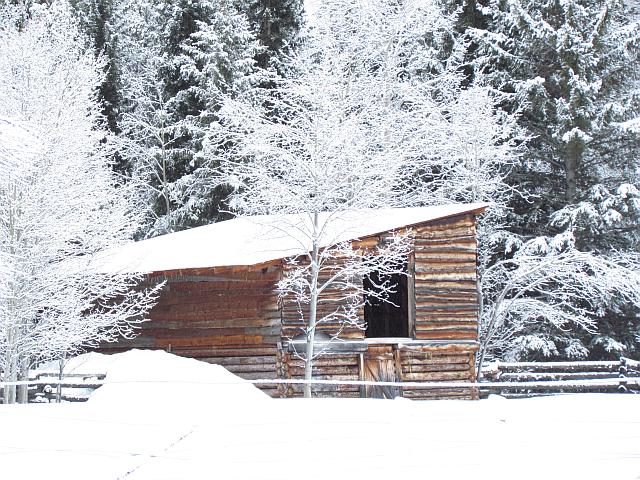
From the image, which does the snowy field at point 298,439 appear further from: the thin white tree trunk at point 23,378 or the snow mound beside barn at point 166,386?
the thin white tree trunk at point 23,378

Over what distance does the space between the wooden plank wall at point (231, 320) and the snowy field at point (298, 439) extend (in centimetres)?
532

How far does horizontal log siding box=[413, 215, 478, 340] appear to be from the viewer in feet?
58.2

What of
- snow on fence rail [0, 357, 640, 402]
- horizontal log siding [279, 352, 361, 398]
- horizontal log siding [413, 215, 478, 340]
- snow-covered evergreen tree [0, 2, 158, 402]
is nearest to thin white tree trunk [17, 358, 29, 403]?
snow-covered evergreen tree [0, 2, 158, 402]

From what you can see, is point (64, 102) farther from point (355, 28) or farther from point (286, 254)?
point (355, 28)

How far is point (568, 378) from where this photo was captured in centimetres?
2244

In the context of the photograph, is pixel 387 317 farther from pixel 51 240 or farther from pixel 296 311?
pixel 51 240

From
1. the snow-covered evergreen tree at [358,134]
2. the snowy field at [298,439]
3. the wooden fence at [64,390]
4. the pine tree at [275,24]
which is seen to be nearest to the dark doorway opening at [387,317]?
the snow-covered evergreen tree at [358,134]

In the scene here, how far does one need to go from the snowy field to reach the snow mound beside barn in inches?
1.9

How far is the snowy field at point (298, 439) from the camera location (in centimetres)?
661

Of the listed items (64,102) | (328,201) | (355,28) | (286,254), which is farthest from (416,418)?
(355,28)

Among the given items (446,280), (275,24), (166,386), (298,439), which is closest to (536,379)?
(446,280)

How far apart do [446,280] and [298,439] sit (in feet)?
34.4

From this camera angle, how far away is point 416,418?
951 centimetres

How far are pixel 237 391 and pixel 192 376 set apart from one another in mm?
1358
